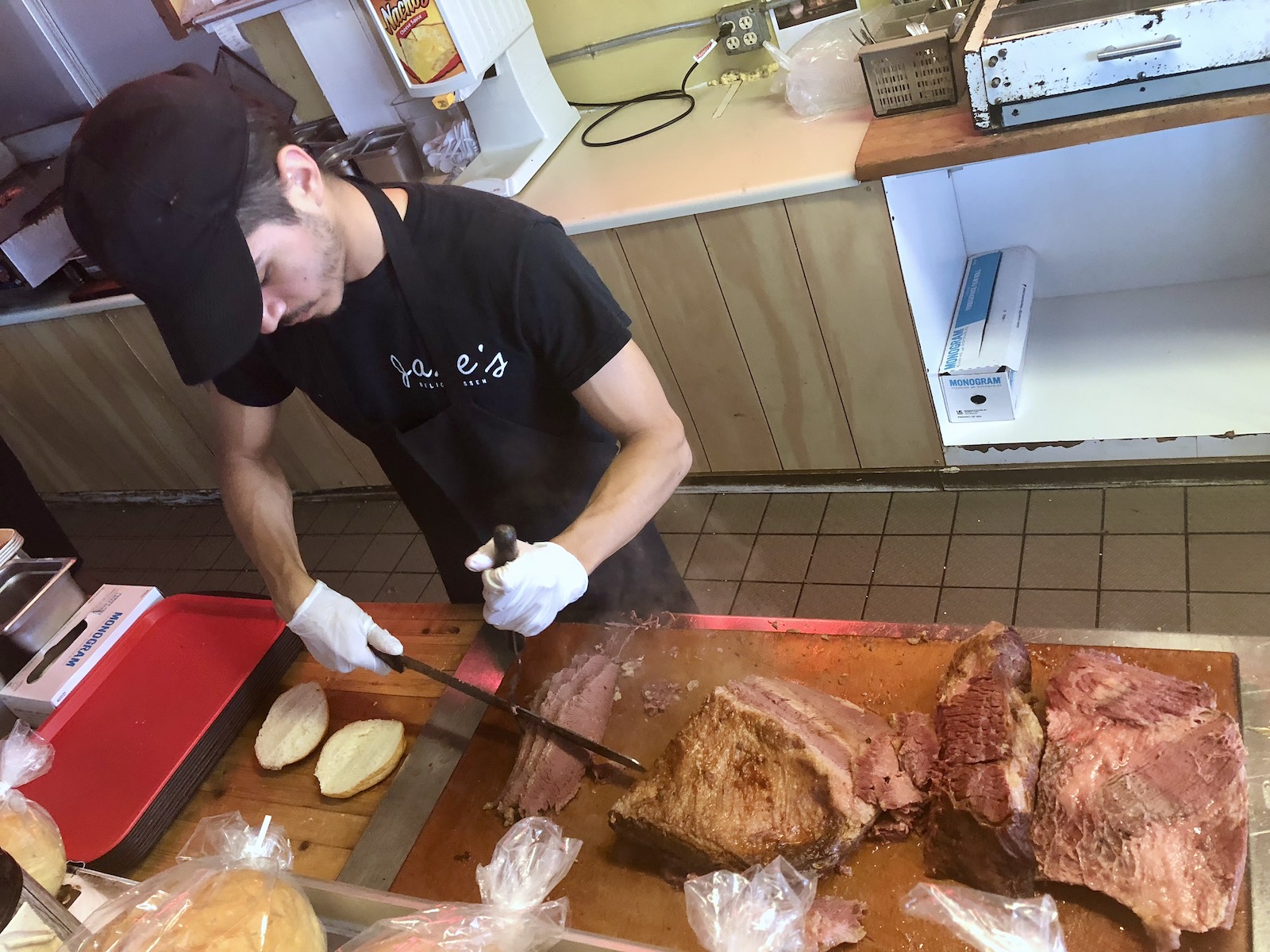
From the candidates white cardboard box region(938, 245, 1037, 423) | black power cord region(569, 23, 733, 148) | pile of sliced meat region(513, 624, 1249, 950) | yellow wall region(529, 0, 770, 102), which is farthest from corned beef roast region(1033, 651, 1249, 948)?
yellow wall region(529, 0, 770, 102)

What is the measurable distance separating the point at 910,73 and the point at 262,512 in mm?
2319

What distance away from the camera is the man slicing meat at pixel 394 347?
4.65 ft

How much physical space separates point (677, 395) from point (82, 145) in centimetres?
259

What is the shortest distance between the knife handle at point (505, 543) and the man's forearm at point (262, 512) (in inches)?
28.8

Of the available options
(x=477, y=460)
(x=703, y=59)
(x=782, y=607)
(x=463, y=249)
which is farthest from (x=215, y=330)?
(x=703, y=59)

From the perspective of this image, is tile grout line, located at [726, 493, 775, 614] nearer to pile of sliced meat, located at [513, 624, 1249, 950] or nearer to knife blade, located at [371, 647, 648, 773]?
knife blade, located at [371, 647, 648, 773]

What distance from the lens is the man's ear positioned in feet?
5.12

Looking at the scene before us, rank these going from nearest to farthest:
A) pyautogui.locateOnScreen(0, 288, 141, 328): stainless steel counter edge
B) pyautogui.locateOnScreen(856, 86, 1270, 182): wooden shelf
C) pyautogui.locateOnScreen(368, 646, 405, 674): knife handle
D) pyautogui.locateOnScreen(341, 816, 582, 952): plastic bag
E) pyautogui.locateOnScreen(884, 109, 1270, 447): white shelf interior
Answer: pyautogui.locateOnScreen(341, 816, 582, 952): plastic bag → pyautogui.locateOnScreen(368, 646, 405, 674): knife handle → pyautogui.locateOnScreen(856, 86, 1270, 182): wooden shelf → pyautogui.locateOnScreen(884, 109, 1270, 447): white shelf interior → pyautogui.locateOnScreen(0, 288, 141, 328): stainless steel counter edge

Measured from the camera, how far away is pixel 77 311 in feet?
14.5

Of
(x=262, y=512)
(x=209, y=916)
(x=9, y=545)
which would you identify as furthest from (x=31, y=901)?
(x=9, y=545)

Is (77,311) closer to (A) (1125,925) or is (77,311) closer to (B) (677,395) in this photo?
(B) (677,395)

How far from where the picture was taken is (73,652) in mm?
2109

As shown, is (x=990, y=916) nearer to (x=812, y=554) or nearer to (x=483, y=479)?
(x=483, y=479)

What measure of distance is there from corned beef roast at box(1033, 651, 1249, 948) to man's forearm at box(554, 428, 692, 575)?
2.67 ft
